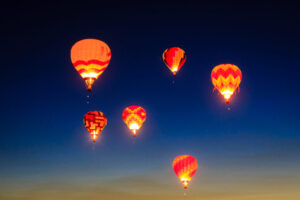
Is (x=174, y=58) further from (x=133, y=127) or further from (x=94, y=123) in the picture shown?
(x=94, y=123)

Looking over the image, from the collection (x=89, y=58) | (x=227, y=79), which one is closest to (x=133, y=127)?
(x=227, y=79)

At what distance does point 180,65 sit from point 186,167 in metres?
8.43

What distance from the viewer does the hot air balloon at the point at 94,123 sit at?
36562 millimetres

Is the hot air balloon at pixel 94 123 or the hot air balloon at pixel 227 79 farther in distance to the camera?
the hot air balloon at pixel 94 123

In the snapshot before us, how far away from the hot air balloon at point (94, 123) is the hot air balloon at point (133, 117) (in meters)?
1.80

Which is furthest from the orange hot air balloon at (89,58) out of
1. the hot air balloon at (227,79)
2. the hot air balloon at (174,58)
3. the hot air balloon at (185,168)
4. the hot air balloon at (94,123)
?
the hot air balloon at (185,168)

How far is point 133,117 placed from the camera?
37.4 m

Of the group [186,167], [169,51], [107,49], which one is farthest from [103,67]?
[186,167]

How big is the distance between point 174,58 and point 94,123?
25.2ft

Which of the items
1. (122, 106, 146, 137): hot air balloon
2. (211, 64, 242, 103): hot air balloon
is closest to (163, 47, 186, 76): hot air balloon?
(211, 64, 242, 103): hot air balloon

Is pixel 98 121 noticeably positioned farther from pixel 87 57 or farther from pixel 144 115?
pixel 87 57

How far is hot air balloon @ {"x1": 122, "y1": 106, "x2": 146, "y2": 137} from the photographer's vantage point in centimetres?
3731

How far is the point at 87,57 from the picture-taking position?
98.5 ft

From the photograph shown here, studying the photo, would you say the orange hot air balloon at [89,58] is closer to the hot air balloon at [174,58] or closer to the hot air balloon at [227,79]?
the hot air balloon at [174,58]
